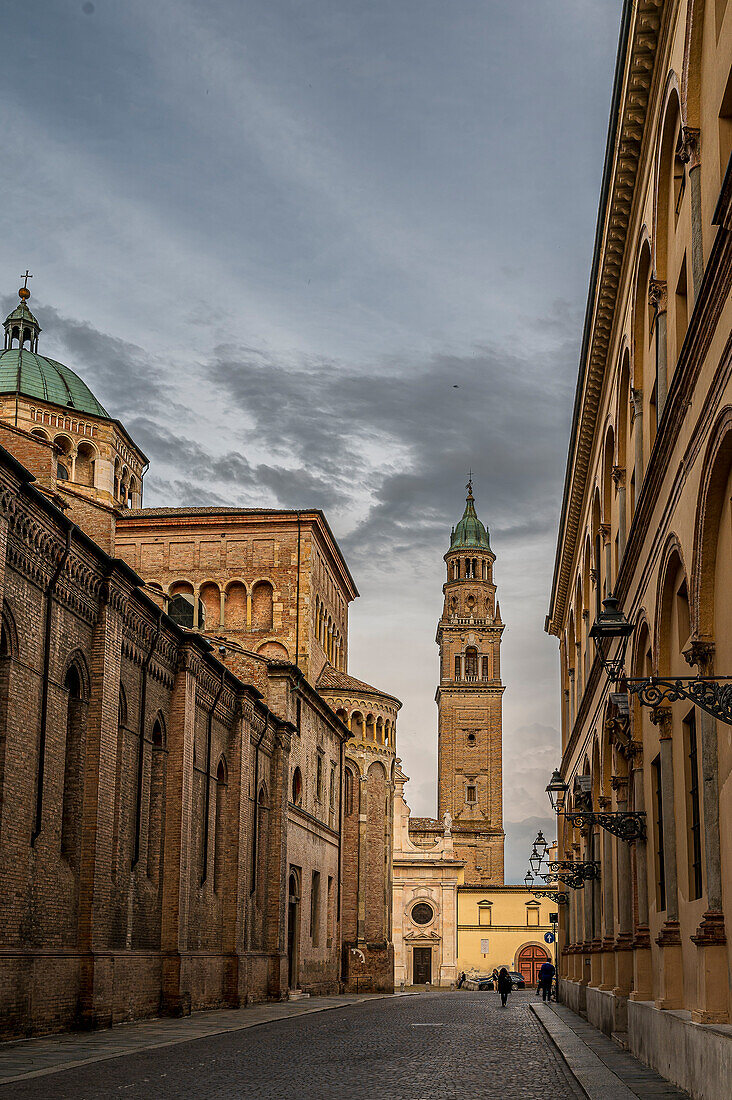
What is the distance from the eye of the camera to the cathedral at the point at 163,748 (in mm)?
18031

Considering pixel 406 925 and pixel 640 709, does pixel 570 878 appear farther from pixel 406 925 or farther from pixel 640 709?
pixel 406 925

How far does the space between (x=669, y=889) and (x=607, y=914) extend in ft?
26.4

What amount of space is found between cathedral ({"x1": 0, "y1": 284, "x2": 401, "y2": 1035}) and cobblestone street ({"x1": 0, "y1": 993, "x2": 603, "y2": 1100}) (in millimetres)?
2707

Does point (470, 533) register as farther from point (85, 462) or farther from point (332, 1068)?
point (332, 1068)

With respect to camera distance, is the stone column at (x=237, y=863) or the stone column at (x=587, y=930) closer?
the stone column at (x=587, y=930)

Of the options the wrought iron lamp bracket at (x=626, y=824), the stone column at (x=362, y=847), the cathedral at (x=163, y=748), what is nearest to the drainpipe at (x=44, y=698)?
the cathedral at (x=163, y=748)

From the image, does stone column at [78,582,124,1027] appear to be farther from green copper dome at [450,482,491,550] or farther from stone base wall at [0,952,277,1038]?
green copper dome at [450,482,491,550]

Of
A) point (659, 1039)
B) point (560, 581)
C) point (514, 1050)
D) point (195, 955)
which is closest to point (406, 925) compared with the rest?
point (560, 581)

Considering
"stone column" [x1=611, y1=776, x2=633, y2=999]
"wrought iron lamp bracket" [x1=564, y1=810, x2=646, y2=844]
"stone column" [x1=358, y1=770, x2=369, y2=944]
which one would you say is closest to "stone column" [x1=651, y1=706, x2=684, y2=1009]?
"wrought iron lamp bracket" [x1=564, y1=810, x2=646, y2=844]

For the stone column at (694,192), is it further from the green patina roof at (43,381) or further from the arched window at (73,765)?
the green patina roof at (43,381)

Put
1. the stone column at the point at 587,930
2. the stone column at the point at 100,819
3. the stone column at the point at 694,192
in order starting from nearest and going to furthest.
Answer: the stone column at the point at 694,192
the stone column at the point at 100,819
the stone column at the point at 587,930

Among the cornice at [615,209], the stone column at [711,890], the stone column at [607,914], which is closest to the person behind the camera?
the stone column at [711,890]

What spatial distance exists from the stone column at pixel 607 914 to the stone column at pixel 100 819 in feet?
27.0

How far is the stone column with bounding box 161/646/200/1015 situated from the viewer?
80.6 ft
